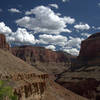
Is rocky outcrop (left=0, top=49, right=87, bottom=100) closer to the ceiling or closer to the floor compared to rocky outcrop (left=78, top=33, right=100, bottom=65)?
closer to the floor

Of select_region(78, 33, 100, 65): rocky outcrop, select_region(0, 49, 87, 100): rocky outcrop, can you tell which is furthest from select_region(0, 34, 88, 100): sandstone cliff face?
select_region(78, 33, 100, 65): rocky outcrop

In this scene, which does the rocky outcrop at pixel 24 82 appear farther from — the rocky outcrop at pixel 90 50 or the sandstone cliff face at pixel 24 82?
the rocky outcrop at pixel 90 50

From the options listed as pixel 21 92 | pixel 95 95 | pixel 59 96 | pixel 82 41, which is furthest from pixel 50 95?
pixel 82 41

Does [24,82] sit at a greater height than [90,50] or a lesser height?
lesser

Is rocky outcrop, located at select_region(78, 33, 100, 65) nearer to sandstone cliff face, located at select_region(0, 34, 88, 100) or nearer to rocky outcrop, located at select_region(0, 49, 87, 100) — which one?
sandstone cliff face, located at select_region(0, 34, 88, 100)

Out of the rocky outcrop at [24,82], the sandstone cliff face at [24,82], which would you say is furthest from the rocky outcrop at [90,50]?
the rocky outcrop at [24,82]

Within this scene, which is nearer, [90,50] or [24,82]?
[24,82]

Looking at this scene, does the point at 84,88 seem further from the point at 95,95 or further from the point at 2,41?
the point at 2,41

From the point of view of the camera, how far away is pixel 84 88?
77.2 meters

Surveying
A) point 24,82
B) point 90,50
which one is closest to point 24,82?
point 24,82

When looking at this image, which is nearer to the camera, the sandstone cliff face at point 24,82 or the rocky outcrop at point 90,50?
the sandstone cliff face at point 24,82

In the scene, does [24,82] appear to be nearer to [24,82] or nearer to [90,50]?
[24,82]

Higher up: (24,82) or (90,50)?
(90,50)

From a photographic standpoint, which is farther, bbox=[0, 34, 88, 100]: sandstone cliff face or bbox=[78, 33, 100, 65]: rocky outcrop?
bbox=[78, 33, 100, 65]: rocky outcrop
